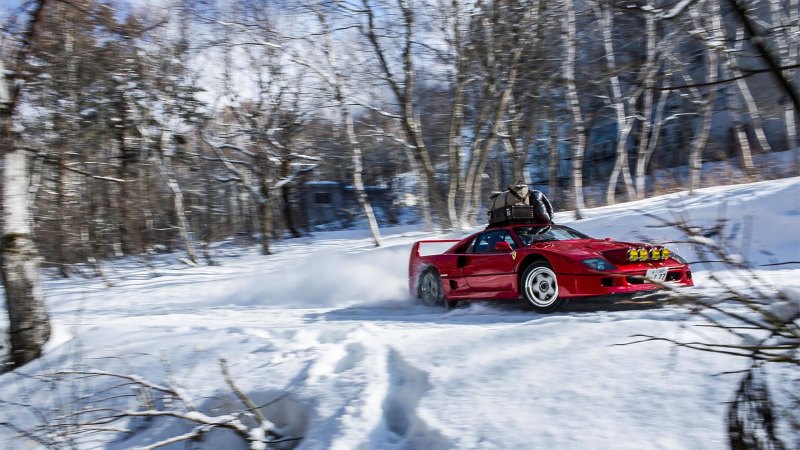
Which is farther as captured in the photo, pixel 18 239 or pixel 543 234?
pixel 543 234

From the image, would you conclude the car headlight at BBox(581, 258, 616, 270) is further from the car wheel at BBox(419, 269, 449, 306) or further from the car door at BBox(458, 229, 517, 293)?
the car wheel at BBox(419, 269, 449, 306)

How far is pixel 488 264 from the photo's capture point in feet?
27.7

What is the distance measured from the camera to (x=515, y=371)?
4617 mm

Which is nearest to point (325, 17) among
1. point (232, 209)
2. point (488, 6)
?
point (488, 6)

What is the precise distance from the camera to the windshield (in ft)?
26.9

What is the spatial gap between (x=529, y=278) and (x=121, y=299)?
11221mm

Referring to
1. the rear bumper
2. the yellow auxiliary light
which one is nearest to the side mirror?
the rear bumper

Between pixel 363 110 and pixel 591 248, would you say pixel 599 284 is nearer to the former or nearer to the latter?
pixel 591 248

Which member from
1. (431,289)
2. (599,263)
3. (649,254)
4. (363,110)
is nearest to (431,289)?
(431,289)

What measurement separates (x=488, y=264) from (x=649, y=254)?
208cm

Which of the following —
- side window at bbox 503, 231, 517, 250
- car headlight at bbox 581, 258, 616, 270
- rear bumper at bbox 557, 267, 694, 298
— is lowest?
rear bumper at bbox 557, 267, 694, 298

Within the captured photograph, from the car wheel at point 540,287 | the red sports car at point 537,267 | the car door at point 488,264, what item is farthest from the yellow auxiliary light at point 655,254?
the car door at point 488,264

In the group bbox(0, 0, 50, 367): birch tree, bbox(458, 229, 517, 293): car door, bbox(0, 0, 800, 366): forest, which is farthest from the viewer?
bbox(0, 0, 800, 366): forest

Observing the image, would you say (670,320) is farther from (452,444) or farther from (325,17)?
(325,17)
